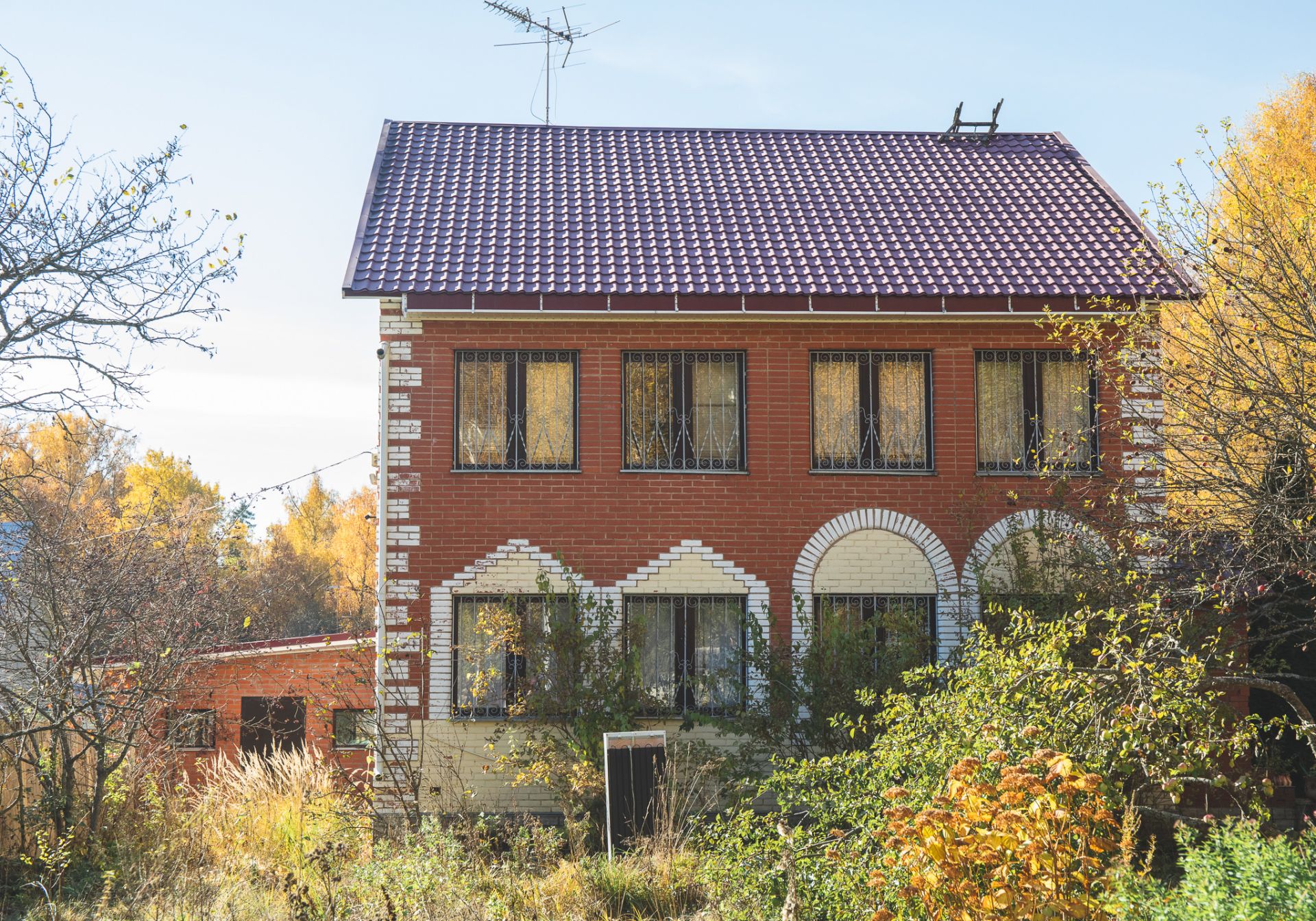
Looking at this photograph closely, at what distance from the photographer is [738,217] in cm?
1509

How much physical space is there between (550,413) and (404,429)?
1674 millimetres

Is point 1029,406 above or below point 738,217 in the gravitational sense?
below

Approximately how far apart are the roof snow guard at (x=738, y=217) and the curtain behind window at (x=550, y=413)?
98 centimetres

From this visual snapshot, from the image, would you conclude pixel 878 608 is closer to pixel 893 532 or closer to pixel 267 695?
pixel 893 532

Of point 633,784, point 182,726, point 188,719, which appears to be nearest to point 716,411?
point 633,784

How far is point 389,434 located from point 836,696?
226 inches

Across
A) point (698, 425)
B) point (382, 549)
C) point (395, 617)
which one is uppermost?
point (698, 425)

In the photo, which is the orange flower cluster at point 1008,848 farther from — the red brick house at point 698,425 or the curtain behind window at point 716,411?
the curtain behind window at point 716,411

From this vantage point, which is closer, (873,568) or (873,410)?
(873,568)

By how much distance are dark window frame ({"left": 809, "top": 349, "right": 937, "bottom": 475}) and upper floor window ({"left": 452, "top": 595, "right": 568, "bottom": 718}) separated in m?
3.62

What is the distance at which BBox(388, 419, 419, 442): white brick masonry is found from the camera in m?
13.2

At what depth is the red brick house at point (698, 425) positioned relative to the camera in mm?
13148

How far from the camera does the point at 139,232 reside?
360 inches

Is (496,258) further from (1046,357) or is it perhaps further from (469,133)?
(1046,357)
